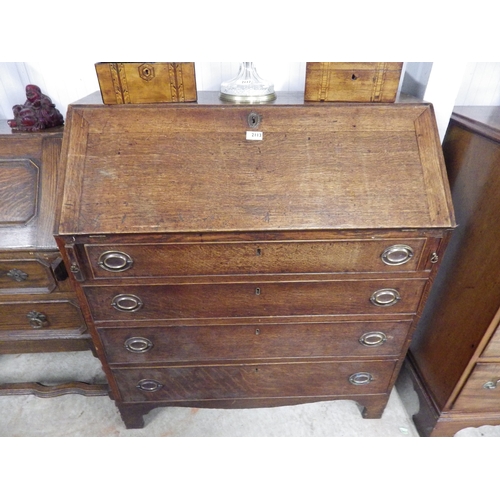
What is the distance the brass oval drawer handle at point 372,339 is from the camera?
1.30m

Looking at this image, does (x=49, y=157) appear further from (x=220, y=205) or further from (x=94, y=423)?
(x=94, y=423)

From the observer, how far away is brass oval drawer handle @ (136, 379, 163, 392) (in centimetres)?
143

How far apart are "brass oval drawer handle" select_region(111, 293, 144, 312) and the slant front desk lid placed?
0.89ft

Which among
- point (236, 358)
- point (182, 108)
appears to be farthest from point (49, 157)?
point (236, 358)

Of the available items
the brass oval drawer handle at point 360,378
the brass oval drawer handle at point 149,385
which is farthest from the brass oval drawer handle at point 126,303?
the brass oval drawer handle at point 360,378

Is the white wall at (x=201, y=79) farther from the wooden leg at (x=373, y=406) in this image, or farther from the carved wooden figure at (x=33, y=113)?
the wooden leg at (x=373, y=406)

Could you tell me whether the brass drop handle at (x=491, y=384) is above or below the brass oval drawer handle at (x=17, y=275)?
below

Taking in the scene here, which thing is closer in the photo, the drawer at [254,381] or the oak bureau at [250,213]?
the oak bureau at [250,213]

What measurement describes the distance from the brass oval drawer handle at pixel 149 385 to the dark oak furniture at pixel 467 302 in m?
1.23

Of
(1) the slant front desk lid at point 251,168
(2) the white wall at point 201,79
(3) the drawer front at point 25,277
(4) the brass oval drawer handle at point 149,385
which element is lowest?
(4) the brass oval drawer handle at point 149,385

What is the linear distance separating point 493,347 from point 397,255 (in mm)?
557

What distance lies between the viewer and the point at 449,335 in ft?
4.68

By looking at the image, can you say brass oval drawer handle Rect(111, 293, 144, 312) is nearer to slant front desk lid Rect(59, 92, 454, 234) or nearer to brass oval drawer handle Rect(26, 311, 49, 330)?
slant front desk lid Rect(59, 92, 454, 234)
